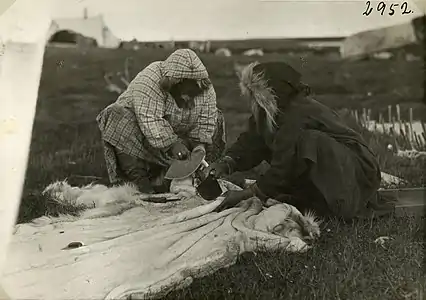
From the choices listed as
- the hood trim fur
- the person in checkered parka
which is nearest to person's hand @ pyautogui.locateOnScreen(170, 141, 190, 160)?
the person in checkered parka

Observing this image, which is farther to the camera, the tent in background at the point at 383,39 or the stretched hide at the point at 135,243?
the tent in background at the point at 383,39

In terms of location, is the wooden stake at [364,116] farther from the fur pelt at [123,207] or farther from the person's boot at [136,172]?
the person's boot at [136,172]

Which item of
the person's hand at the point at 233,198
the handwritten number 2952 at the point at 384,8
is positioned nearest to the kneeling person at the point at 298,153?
the person's hand at the point at 233,198

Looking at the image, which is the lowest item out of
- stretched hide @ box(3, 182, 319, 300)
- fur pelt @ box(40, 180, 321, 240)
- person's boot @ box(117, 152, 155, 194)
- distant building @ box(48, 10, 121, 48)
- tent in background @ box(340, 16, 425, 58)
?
stretched hide @ box(3, 182, 319, 300)

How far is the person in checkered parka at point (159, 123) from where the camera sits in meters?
0.75

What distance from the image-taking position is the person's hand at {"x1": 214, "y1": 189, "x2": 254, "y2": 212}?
74 centimetres

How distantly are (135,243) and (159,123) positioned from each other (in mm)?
163

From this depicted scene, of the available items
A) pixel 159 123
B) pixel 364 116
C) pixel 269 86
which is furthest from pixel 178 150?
pixel 364 116

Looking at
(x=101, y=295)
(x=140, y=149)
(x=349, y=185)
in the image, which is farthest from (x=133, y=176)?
(x=349, y=185)

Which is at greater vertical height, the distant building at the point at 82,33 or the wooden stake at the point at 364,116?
the distant building at the point at 82,33

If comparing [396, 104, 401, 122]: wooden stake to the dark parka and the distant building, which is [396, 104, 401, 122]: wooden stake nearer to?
the dark parka

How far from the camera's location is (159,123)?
75 centimetres

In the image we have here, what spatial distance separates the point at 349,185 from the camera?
73 cm

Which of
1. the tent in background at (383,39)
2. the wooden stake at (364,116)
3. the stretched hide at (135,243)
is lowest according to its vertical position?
the stretched hide at (135,243)
